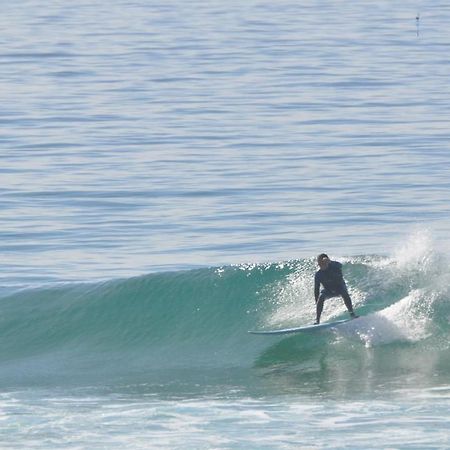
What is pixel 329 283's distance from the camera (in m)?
21.9

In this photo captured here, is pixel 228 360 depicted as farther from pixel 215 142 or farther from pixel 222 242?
pixel 215 142

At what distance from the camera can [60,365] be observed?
23484 mm

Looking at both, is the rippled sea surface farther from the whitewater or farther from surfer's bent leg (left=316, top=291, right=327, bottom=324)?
surfer's bent leg (left=316, top=291, right=327, bottom=324)

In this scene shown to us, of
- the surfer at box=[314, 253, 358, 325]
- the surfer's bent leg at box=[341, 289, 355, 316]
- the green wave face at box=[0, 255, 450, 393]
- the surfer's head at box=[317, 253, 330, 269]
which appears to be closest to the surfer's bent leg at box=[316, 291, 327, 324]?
the surfer at box=[314, 253, 358, 325]

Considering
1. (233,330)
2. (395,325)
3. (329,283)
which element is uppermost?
(329,283)

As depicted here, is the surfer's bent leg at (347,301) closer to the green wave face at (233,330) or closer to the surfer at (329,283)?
the surfer at (329,283)

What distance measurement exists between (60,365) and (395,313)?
17.6 feet

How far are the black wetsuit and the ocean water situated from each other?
1125mm

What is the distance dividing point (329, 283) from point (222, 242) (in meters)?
9.95

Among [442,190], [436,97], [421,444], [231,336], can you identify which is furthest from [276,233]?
[436,97]

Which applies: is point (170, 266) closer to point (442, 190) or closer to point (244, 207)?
point (244, 207)

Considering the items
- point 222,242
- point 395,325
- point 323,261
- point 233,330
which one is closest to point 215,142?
point 222,242

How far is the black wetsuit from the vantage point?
2178 centimetres

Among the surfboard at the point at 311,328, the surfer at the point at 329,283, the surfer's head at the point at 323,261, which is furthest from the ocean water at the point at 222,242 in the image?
the surfer's head at the point at 323,261
